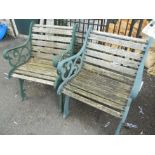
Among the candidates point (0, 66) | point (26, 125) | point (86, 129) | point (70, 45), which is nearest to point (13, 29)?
point (0, 66)

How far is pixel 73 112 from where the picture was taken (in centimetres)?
297

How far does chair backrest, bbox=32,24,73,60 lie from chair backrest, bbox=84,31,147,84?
1.42 ft

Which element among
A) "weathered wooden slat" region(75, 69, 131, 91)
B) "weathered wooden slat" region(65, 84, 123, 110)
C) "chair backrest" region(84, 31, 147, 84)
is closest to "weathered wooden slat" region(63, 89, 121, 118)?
"weathered wooden slat" region(65, 84, 123, 110)

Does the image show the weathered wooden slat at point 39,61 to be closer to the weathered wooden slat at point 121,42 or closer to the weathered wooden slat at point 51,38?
the weathered wooden slat at point 51,38

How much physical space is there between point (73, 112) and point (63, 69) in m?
0.83

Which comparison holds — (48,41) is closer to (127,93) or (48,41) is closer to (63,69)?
(63,69)

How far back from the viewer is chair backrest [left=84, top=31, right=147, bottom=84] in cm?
254

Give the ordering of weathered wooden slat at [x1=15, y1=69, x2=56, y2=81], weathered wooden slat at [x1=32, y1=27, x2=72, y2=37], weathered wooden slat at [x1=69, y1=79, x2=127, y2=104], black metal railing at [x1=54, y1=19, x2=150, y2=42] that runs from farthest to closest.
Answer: black metal railing at [x1=54, y1=19, x2=150, y2=42] < weathered wooden slat at [x1=32, y1=27, x2=72, y2=37] < weathered wooden slat at [x1=15, y1=69, x2=56, y2=81] < weathered wooden slat at [x1=69, y1=79, x2=127, y2=104]

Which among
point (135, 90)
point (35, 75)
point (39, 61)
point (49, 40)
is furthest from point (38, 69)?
point (135, 90)

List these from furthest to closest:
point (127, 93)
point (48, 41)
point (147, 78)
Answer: point (147, 78), point (48, 41), point (127, 93)

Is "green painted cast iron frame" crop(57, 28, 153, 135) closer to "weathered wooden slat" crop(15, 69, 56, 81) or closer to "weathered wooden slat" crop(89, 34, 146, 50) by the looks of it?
"weathered wooden slat" crop(89, 34, 146, 50)

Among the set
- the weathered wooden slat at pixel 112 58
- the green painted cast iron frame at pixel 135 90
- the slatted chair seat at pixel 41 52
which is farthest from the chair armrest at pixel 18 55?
the green painted cast iron frame at pixel 135 90

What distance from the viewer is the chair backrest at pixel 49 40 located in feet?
9.93

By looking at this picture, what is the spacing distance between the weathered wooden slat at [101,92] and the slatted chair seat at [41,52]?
14.6 inches
